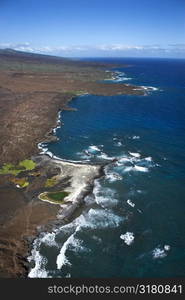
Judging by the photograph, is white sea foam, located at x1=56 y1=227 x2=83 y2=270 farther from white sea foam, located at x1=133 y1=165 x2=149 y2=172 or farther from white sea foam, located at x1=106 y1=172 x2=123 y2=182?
white sea foam, located at x1=133 y1=165 x2=149 y2=172

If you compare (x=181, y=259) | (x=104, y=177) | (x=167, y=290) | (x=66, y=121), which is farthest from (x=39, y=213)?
(x=66, y=121)

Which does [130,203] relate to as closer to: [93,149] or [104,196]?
[104,196]

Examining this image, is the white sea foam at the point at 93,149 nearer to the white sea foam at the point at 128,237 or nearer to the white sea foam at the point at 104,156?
the white sea foam at the point at 104,156

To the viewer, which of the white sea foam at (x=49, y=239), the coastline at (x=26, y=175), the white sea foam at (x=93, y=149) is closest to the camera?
the coastline at (x=26, y=175)

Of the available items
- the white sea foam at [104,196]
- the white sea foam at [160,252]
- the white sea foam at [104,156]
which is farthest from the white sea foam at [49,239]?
the white sea foam at [104,156]

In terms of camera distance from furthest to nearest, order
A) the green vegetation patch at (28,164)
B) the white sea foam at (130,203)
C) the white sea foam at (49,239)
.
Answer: the green vegetation patch at (28,164)
the white sea foam at (130,203)
the white sea foam at (49,239)

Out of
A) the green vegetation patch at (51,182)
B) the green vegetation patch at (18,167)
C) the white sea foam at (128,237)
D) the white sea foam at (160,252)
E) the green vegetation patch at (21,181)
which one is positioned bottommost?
the white sea foam at (160,252)
